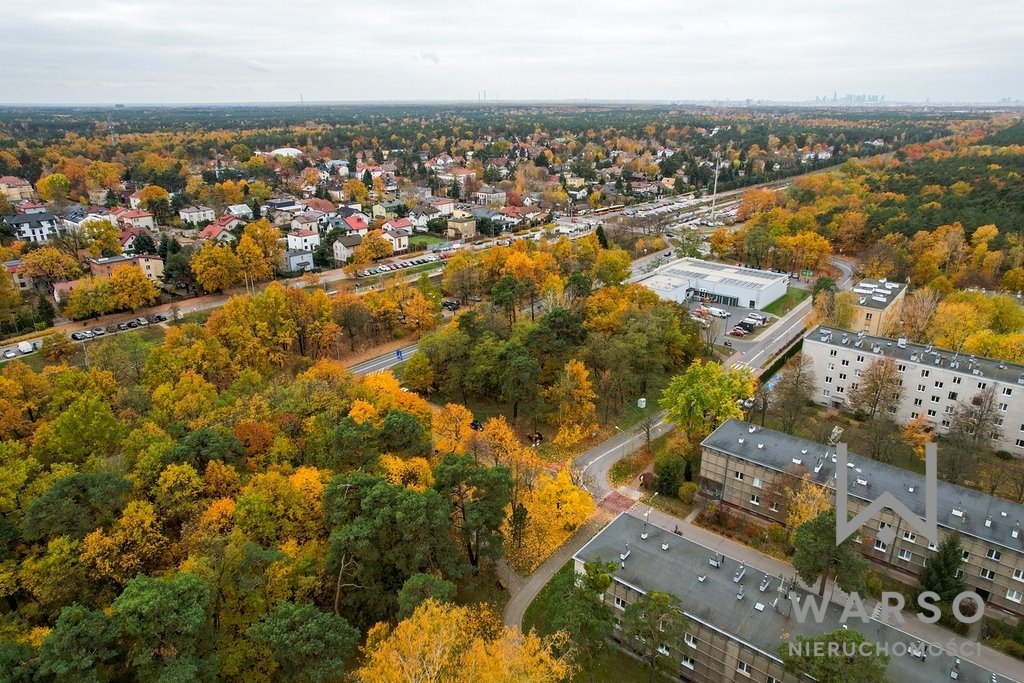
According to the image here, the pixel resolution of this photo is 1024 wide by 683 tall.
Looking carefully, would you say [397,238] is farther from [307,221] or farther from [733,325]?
[733,325]

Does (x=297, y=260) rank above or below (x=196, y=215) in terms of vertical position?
below

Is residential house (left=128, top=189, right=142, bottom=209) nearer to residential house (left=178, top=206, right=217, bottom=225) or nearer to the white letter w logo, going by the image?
residential house (left=178, top=206, right=217, bottom=225)

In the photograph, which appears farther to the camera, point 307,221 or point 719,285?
point 307,221

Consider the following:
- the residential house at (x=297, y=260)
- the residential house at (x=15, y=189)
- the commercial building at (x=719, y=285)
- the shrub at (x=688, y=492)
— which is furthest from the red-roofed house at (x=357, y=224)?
the shrub at (x=688, y=492)

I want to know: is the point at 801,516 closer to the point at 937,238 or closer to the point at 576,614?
the point at 576,614

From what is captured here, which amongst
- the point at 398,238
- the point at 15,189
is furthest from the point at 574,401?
the point at 15,189

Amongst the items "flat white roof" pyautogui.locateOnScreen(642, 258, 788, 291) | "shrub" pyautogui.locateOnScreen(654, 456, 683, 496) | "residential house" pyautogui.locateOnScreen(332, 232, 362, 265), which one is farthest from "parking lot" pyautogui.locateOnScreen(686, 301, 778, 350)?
"residential house" pyautogui.locateOnScreen(332, 232, 362, 265)

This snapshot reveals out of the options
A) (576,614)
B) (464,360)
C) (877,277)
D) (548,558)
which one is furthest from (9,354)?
(877,277)
